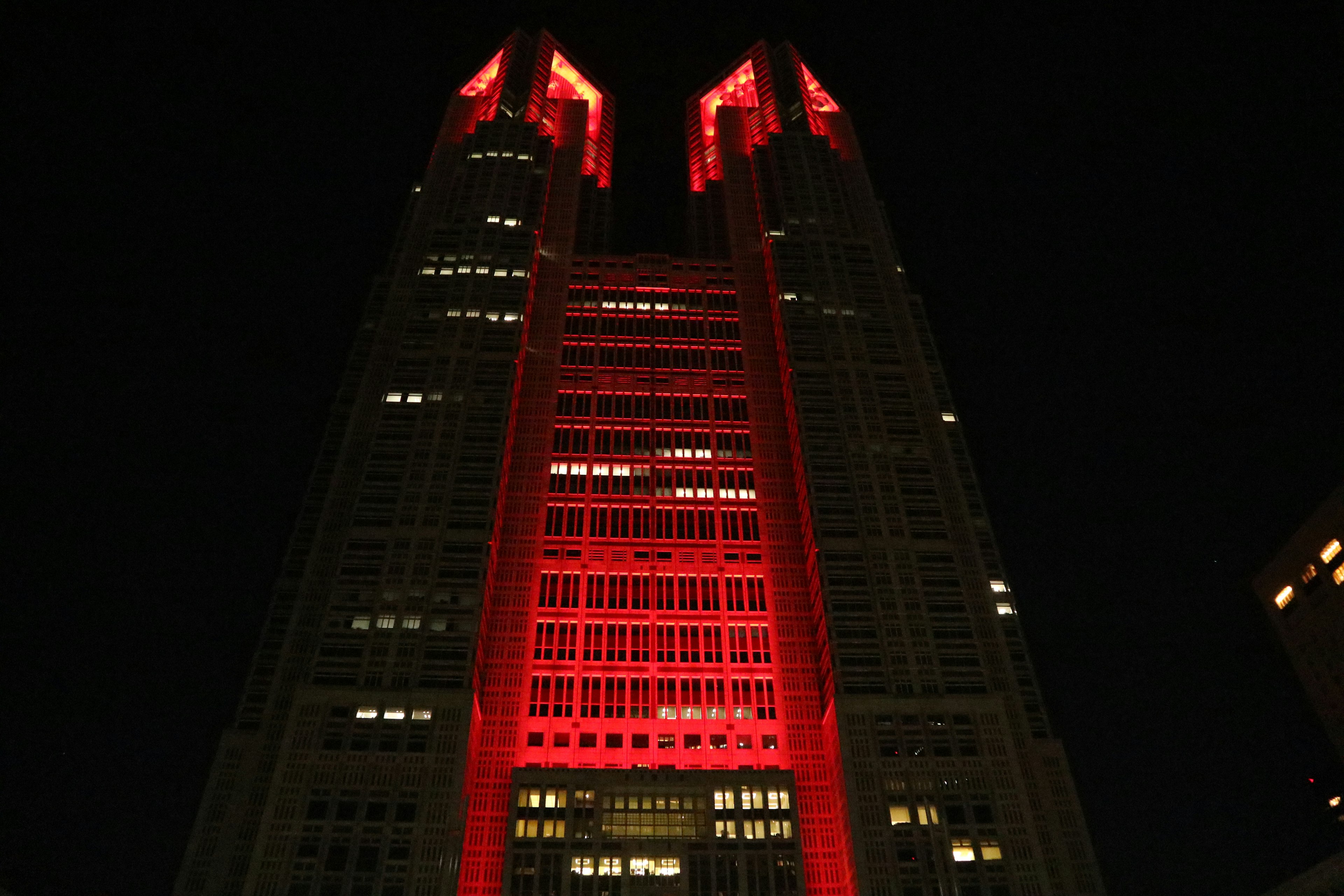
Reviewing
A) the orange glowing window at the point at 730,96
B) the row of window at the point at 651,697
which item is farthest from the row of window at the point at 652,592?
the orange glowing window at the point at 730,96

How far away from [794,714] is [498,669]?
31.1 meters

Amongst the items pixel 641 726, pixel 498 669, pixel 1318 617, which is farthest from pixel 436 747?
pixel 1318 617

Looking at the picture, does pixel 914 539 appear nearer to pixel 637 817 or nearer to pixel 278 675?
pixel 637 817

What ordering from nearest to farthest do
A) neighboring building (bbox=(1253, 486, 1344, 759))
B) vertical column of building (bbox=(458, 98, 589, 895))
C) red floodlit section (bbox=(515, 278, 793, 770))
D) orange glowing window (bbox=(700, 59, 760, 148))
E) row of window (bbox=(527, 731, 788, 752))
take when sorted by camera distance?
vertical column of building (bbox=(458, 98, 589, 895)) → neighboring building (bbox=(1253, 486, 1344, 759)) → row of window (bbox=(527, 731, 788, 752)) → red floodlit section (bbox=(515, 278, 793, 770)) → orange glowing window (bbox=(700, 59, 760, 148))

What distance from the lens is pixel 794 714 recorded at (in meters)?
98.4

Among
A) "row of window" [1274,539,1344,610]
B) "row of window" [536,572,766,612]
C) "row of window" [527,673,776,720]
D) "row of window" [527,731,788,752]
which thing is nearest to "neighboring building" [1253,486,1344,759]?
"row of window" [1274,539,1344,610]

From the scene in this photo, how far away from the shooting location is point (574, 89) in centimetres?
18700

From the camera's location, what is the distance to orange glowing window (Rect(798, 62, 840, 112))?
17588cm

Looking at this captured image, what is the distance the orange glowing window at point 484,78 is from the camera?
577 ft

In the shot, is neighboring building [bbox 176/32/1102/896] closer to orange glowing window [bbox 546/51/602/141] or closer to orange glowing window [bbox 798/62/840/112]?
orange glowing window [bbox 798/62/840/112]

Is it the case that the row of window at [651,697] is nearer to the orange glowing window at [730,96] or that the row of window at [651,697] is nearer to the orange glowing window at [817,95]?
the orange glowing window at [817,95]

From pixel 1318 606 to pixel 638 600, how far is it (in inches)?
2772

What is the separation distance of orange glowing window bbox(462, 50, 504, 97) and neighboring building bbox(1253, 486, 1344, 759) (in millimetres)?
145679

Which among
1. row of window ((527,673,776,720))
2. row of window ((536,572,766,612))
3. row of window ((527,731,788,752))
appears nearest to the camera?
row of window ((527,731,788,752))
